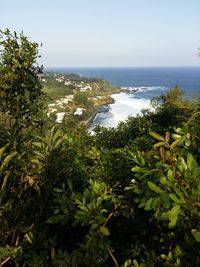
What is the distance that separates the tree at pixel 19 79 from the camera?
5.03 meters

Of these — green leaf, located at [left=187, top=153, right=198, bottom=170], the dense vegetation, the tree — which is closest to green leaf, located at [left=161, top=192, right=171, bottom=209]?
the dense vegetation

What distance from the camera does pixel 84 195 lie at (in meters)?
2.36

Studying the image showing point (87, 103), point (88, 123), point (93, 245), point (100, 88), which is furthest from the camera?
point (100, 88)

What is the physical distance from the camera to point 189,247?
2.25m

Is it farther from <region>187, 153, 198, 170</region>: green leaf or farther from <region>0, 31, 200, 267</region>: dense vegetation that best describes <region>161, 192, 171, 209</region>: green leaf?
<region>187, 153, 198, 170</region>: green leaf

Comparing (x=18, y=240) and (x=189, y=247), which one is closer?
(x=189, y=247)

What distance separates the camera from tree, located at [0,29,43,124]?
16.5ft

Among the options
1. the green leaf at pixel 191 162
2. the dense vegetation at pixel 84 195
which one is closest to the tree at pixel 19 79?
the dense vegetation at pixel 84 195

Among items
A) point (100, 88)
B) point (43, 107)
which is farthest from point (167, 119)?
point (100, 88)

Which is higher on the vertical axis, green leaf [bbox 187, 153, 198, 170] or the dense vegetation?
green leaf [bbox 187, 153, 198, 170]

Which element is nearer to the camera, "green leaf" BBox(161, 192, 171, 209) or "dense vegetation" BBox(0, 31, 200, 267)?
"green leaf" BBox(161, 192, 171, 209)

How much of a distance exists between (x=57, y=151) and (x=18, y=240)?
0.97m

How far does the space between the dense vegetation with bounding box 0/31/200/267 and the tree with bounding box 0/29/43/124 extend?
0.05 ft

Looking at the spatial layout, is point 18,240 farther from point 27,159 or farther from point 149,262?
point 149,262
